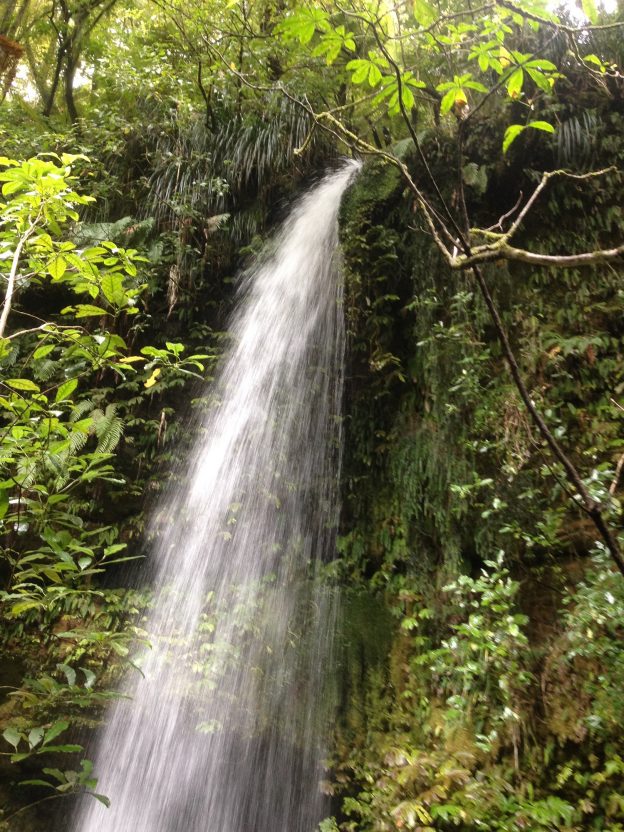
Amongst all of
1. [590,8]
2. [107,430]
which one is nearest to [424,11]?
[590,8]

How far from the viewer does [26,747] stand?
4.03 metres

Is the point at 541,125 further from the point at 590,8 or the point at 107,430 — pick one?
the point at 107,430

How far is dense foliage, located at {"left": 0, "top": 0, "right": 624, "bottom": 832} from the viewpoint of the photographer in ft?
8.05

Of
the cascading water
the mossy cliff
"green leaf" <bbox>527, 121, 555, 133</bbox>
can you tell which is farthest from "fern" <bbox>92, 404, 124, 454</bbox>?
"green leaf" <bbox>527, 121, 555, 133</bbox>

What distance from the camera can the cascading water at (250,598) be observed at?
3.69 meters

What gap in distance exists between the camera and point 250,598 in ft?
14.6

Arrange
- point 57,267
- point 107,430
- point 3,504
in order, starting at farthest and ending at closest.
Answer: point 107,430 → point 57,267 → point 3,504

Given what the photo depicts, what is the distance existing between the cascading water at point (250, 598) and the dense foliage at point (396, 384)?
0.76 ft

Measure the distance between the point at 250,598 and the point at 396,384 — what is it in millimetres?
2382

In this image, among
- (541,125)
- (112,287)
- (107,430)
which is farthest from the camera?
(107,430)

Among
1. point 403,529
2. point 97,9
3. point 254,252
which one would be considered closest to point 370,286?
point 254,252

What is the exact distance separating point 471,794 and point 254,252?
5739mm

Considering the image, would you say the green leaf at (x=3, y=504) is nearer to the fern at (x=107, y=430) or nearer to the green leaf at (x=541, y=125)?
the green leaf at (x=541, y=125)

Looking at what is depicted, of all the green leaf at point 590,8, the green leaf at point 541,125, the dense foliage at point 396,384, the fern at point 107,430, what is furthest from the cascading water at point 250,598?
the green leaf at point 590,8
